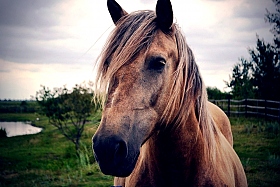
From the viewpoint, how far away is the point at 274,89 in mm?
14836

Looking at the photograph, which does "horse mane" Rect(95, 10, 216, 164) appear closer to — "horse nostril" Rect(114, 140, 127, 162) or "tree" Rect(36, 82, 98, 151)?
"horse nostril" Rect(114, 140, 127, 162)

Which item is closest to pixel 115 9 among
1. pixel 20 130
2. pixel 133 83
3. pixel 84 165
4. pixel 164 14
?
pixel 164 14

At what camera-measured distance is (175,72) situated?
174 cm

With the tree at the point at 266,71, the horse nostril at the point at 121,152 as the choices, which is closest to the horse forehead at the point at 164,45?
the horse nostril at the point at 121,152

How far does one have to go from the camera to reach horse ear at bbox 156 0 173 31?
67.6 inches

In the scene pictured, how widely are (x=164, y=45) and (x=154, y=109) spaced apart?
1.48 ft

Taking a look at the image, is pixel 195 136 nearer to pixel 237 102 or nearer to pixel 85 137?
pixel 85 137

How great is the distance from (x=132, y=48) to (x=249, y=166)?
585 cm

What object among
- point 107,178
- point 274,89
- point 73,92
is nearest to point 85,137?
point 73,92

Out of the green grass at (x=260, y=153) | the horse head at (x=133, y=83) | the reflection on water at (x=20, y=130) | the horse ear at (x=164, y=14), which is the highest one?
the horse ear at (x=164, y=14)

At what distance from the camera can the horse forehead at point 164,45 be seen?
1.62 metres

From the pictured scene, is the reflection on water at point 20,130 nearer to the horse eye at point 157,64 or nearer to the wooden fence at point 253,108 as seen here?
the wooden fence at point 253,108

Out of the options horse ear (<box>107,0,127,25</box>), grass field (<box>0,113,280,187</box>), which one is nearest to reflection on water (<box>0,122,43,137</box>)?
grass field (<box>0,113,280,187</box>)

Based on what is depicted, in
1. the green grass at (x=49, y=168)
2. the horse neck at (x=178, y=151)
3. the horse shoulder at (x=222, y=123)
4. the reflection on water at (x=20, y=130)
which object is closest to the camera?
the horse neck at (x=178, y=151)
